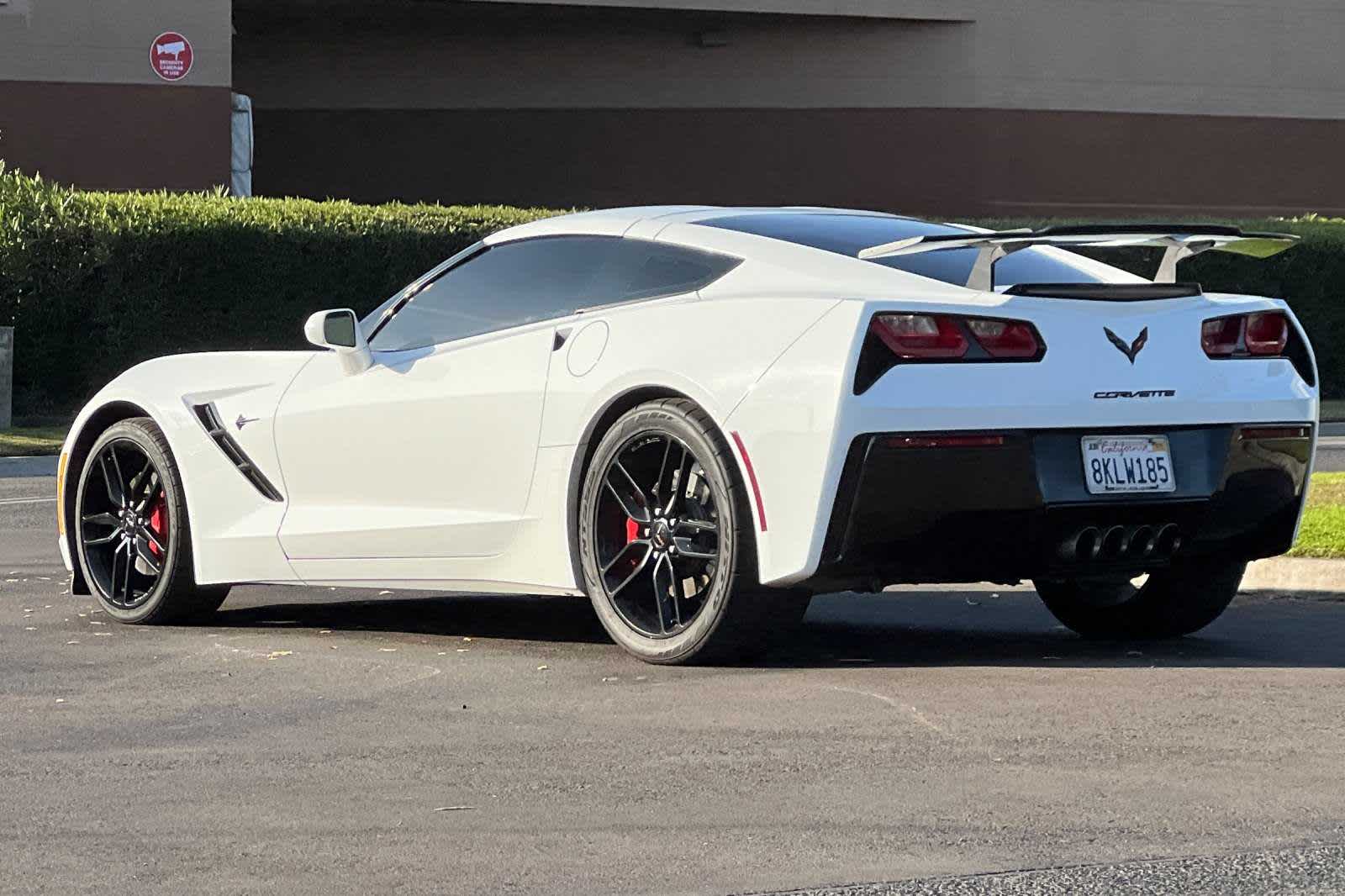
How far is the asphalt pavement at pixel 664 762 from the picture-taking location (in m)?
4.61

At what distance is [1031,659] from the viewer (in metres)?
7.25

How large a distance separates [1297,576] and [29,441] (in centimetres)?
1198

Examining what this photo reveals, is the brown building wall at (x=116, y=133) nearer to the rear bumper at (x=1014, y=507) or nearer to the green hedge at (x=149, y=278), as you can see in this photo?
the green hedge at (x=149, y=278)

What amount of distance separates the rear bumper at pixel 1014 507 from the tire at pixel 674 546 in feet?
0.98

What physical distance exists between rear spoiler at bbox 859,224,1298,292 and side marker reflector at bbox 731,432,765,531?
73 cm

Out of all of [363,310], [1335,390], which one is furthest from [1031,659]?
[1335,390]

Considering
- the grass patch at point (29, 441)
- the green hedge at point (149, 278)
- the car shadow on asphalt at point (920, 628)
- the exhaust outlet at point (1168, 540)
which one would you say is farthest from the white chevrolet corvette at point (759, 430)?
the green hedge at point (149, 278)

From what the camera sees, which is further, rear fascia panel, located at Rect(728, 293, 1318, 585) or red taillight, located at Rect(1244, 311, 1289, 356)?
red taillight, located at Rect(1244, 311, 1289, 356)

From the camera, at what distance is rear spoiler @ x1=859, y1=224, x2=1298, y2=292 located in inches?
262

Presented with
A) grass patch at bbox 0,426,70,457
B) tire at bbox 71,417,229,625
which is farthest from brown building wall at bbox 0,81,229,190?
tire at bbox 71,417,229,625

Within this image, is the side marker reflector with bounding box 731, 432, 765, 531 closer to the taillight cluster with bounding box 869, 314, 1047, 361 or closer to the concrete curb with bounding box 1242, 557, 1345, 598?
the taillight cluster with bounding box 869, 314, 1047, 361

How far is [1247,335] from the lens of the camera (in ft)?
23.4

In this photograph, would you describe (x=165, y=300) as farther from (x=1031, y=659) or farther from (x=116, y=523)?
(x=1031, y=659)

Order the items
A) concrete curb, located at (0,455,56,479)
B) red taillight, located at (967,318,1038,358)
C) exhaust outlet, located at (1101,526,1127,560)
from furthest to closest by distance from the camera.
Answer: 1. concrete curb, located at (0,455,56,479)
2. exhaust outlet, located at (1101,526,1127,560)
3. red taillight, located at (967,318,1038,358)
